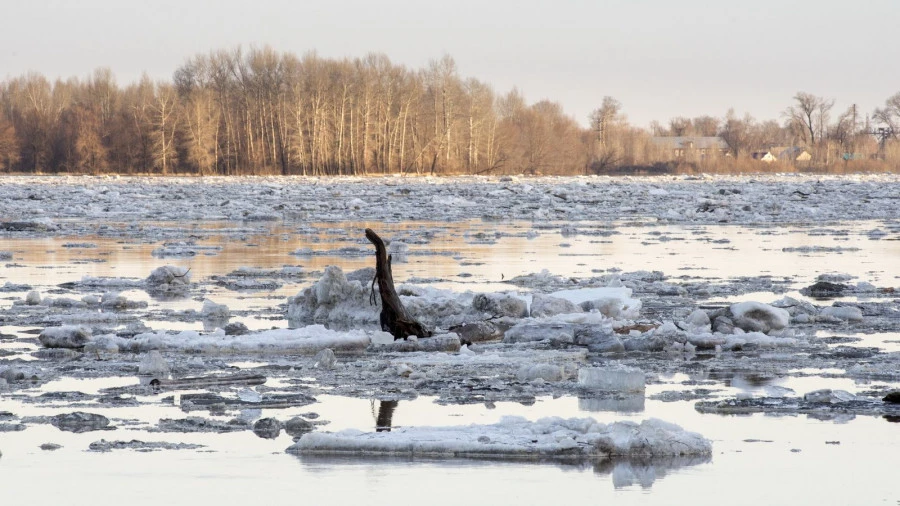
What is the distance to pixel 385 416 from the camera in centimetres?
561

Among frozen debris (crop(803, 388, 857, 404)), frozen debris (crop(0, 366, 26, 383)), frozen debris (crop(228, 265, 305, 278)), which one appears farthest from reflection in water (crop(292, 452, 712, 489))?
frozen debris (crop(228, 265, 305, 278))

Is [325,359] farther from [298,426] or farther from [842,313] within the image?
[842,313]

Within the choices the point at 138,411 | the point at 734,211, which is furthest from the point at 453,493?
the point at 734,211

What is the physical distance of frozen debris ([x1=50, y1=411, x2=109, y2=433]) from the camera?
5332 millimetres

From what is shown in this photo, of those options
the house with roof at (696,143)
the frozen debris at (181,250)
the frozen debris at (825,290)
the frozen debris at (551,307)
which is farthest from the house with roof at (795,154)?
the frozen debris at (551,307)

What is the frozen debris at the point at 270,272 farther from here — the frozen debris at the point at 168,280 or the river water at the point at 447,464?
the river water at the point at 447,464

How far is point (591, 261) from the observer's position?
14.6 m

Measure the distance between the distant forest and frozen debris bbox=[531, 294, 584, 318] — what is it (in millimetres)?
65614

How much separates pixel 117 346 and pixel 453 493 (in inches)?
153

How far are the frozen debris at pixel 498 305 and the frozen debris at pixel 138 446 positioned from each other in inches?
158

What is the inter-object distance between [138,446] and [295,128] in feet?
239

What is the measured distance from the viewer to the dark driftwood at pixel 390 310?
8.09 meters

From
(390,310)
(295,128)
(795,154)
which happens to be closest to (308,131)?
(295,128)

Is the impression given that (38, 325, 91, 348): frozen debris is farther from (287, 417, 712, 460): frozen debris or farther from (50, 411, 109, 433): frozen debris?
(287, 417, 712, 460): frozen debris
